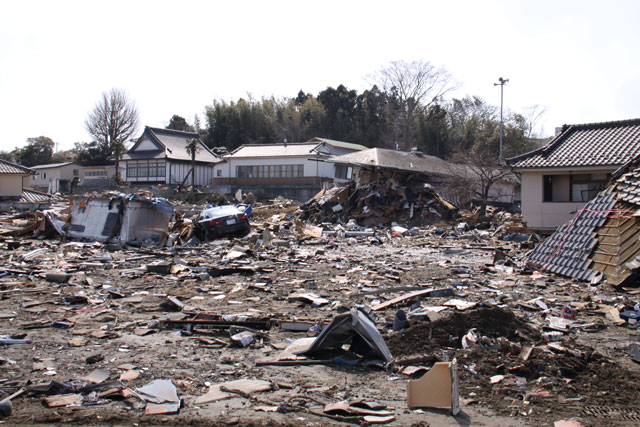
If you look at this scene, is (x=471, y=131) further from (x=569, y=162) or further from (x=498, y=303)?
(x=498, y=303)

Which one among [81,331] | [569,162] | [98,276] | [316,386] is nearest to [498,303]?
[316,386]

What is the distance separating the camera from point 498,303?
27.4 ft

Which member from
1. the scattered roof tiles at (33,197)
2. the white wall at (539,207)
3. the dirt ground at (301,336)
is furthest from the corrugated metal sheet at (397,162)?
the scattered roof tiles at (33,197)

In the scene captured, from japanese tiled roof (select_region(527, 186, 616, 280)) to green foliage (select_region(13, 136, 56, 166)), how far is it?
73755mm

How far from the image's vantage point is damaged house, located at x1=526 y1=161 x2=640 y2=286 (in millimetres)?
9755

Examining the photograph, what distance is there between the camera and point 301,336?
6.46m

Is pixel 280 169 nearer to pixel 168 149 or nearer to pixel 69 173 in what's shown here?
pixel 168 149

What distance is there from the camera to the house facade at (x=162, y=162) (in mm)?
47812

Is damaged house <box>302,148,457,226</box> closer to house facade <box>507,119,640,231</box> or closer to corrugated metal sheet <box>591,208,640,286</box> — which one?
house facade <box>507,119,640,231</box>

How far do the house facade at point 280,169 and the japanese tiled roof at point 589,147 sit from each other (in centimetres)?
2131

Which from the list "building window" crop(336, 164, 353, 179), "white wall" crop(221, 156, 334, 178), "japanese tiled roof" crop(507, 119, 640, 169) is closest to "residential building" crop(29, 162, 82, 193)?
"white wall" crop(221, 156, 334, 178)

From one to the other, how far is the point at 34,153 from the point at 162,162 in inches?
1337

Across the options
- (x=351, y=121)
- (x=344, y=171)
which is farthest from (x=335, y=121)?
(x=344, y=171)

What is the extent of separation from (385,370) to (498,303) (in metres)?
3.94
